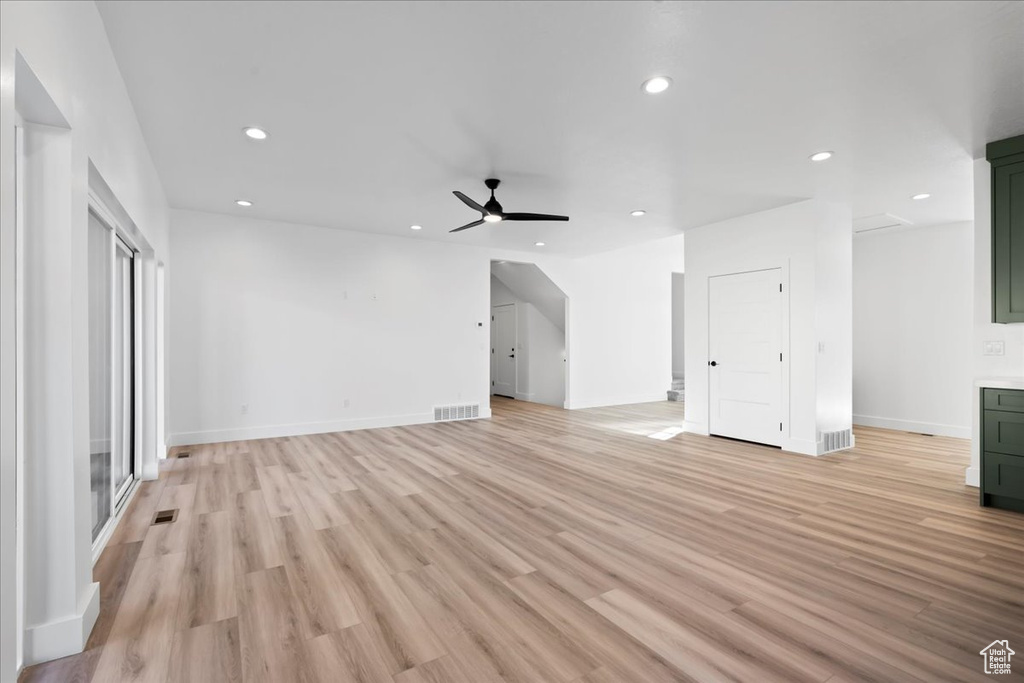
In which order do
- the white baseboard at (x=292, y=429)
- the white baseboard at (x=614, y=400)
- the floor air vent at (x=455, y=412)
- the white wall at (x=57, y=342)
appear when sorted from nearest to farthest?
the white wall at (x=57, y=342), the white baseboard at (x=292, y=429), the floor air vent at (x=455, y=412), the white baseboard at (x=614, y=400)

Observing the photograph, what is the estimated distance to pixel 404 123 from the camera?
3436 millimetres

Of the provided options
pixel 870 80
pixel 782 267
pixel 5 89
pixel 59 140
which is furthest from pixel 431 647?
pixel 782 267

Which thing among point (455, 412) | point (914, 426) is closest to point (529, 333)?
A: point (455, 412)

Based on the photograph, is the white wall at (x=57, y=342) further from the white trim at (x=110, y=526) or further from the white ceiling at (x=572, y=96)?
the white trim at (x=110, y=526)

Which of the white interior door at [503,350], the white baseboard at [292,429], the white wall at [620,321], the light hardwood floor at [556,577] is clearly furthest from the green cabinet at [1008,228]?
the white interior door at [503,350]

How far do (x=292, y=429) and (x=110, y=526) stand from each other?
3.19 m

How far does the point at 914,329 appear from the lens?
6559 mm

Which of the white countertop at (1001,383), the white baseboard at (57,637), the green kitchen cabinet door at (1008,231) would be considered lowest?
the white baseboard at (57,637)

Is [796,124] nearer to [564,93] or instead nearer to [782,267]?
[564,93]

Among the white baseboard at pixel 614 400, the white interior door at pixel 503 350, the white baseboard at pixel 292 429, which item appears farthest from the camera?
the white interior door at pixel 503 350

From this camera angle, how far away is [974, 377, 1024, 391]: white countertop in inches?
135

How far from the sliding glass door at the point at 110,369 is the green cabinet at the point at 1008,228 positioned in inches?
249

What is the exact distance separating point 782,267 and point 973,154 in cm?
183

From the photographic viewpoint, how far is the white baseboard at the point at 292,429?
5.74 metres
